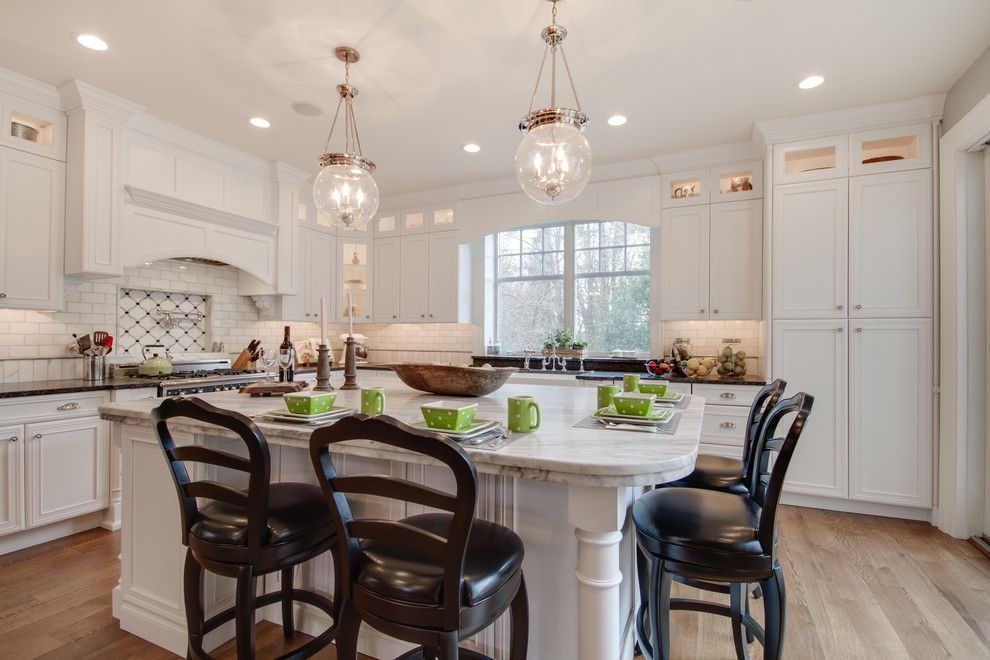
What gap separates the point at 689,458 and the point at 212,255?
4097 mm

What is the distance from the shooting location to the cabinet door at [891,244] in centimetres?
318

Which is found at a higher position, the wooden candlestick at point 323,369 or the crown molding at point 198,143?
the crown molding at point 198,143

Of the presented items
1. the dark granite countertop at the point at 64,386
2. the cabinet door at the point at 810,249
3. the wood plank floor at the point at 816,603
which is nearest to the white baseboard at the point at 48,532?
the wood plank floor at the point at 816,603

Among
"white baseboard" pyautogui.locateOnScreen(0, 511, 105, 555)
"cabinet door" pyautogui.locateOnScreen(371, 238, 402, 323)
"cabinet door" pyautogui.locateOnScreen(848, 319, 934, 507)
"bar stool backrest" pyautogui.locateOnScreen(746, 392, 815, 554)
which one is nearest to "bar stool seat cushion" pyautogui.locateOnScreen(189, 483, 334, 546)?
"bar stool backrest" pyautogui.locateOnScreen(746, 392, 815, 554)

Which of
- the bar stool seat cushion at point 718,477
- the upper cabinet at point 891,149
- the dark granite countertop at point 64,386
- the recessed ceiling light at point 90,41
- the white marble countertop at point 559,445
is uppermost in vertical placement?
the recessed ceiling light at point 90,41

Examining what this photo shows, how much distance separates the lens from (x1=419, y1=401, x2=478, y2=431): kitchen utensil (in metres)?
1.31

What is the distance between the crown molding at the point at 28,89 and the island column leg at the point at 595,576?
4.06 meters

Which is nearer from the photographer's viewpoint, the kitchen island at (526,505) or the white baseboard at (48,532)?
the kitchen island at (526,505)

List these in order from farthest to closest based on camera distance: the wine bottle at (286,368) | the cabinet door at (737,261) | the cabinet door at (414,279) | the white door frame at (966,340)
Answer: the cabinet door at (414,279) < the cabinet door at (737,261) < the white door frame at (966,340) < the wine bottle at (286,368)

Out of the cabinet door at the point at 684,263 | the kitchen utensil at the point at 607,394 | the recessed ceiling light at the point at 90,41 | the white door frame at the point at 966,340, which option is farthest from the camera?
the cabinet door at the point at 684,263

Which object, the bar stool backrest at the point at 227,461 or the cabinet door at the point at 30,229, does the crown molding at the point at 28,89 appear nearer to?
the cabinet door at the point at 30,229

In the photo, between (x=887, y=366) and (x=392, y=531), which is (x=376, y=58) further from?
(x=887, y=366)

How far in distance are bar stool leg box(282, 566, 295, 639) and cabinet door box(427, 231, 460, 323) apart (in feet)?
11.2

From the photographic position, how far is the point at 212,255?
398cm
